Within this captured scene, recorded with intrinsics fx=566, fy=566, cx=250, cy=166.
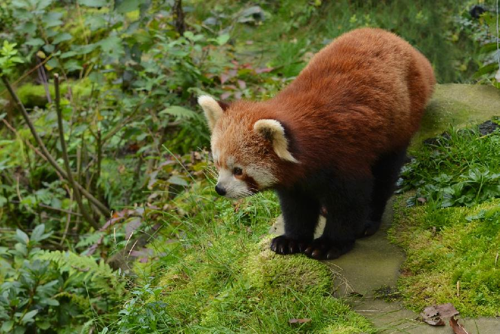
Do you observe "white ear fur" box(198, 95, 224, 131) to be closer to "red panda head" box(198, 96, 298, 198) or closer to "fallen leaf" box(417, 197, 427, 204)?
"red panda head" box(198, 96, 298, 198)

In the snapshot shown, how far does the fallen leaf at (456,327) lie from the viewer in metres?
2.62

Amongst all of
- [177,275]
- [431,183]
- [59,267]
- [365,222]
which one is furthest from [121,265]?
[431,183]

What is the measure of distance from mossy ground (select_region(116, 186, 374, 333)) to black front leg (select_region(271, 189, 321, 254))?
70mm

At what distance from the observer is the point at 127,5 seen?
4.37 meters

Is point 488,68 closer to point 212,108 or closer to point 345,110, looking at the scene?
point 345,110

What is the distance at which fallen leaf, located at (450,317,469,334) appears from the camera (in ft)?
8.60

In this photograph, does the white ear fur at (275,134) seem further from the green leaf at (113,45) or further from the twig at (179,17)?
the twig at (179,17)

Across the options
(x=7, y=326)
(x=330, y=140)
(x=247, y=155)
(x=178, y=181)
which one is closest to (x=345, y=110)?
(x=330, y=140)

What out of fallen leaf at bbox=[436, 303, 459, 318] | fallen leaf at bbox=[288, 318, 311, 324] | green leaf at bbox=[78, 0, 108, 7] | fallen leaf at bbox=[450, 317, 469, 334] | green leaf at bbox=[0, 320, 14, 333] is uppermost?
green leaf at bbox=[78, 0, 108, 7]

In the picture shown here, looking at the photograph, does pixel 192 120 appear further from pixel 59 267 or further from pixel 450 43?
pixel 450 43

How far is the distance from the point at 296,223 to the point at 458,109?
1.77 m

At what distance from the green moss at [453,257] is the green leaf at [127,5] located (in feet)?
8.30

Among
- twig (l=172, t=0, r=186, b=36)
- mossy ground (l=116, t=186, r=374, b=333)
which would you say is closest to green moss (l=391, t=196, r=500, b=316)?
mossy ground (l=116, t=186, r=374, b=333)

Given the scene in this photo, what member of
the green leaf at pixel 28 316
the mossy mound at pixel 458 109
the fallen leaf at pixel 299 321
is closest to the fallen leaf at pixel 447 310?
the fallen leaf at pixel 299 321
